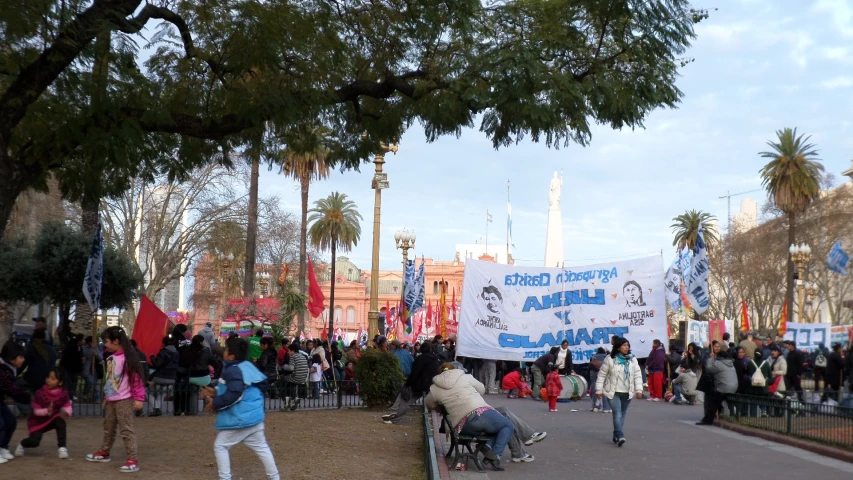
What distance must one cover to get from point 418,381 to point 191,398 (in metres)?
4.56

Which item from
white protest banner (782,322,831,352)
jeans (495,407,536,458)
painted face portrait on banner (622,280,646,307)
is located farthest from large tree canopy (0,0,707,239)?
white protest banner (782,322,831,352)

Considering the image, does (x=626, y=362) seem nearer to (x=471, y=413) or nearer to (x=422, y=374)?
(x=471, y=413)

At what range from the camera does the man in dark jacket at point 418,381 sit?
16109mm

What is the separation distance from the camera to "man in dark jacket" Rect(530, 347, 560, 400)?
2269 centimetres

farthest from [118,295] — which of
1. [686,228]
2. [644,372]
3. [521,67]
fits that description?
[686,228]

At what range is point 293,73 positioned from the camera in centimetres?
1138

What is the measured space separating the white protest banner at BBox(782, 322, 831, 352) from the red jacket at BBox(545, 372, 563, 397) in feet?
47.4

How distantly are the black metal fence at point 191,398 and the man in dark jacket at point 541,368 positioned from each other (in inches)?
180

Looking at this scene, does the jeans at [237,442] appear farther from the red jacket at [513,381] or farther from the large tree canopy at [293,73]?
the red jacket at [513,381]

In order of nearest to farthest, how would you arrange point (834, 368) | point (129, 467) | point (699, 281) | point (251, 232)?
point (129, 467)
point (834, 368)
point (699, 281)
point (251, 232)

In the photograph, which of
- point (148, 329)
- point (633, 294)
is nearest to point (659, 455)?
point (148, 329)

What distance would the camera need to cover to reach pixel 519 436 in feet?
39.5

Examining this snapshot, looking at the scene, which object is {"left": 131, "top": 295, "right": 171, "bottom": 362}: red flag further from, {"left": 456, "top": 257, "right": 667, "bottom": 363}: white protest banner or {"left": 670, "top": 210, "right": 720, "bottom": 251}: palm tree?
{"left": 670, "top": 210, "right": 720, "bottom": 251}: palm tree

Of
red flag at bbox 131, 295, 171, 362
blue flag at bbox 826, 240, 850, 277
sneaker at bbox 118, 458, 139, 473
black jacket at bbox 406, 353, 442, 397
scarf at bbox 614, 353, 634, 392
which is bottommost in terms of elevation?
sneaker at bbox 118, 458, 139, 473
